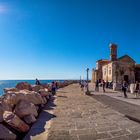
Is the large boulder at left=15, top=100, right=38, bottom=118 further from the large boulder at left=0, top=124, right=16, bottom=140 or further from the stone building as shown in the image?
the stone building

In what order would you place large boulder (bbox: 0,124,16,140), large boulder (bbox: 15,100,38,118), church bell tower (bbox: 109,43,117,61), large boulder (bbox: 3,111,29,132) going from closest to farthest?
1. large boulder (bbox: 0,124,16,140)
2. large boulder (bbox: 3,111,29,132)
3. large boulder (bbox: 15,100,38,118)
4. church bell tower (bbox: 109,43,117,61)

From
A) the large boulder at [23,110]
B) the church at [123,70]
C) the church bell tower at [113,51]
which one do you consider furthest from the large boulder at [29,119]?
the church bell tower at [113,51]

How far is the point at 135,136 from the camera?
528 centimetres

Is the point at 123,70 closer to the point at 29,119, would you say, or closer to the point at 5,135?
the point at 29,119

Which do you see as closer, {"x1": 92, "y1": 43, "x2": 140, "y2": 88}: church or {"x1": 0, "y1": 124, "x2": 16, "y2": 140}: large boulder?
{"x1": 0, "y1": 124, "x2": 16, "y2": 140}: large boulder

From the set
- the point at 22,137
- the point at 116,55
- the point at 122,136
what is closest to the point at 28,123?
the point at 22,137

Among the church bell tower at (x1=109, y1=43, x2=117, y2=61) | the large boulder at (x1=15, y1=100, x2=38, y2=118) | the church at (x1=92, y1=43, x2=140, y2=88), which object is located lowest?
the large boulder at (x1=15, y1=100, x2=38, y2=118)

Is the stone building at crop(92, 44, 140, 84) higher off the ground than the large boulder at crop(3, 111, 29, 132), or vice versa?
the stone building at crop(92, 44, 140, 84)

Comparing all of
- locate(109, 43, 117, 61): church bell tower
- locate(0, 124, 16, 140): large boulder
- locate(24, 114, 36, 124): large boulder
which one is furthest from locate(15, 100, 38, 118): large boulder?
locate(109, 43, 117, 61): church bell tower

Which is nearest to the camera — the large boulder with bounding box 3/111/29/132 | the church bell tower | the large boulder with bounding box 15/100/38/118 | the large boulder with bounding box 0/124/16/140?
the large boulder with bounding box 0/124/16/140

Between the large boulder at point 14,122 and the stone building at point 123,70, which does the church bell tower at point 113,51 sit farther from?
the large boulder at point 14,122

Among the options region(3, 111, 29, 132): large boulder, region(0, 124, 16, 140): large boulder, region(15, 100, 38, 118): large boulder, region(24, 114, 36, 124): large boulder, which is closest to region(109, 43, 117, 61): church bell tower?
region(15, 100, 38, 118): large boulder

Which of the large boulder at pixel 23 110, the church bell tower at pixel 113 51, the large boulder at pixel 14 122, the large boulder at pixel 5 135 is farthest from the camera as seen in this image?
the church bell tower at pixel 113 51

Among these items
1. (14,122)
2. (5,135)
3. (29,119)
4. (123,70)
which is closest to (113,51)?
(123,70)
